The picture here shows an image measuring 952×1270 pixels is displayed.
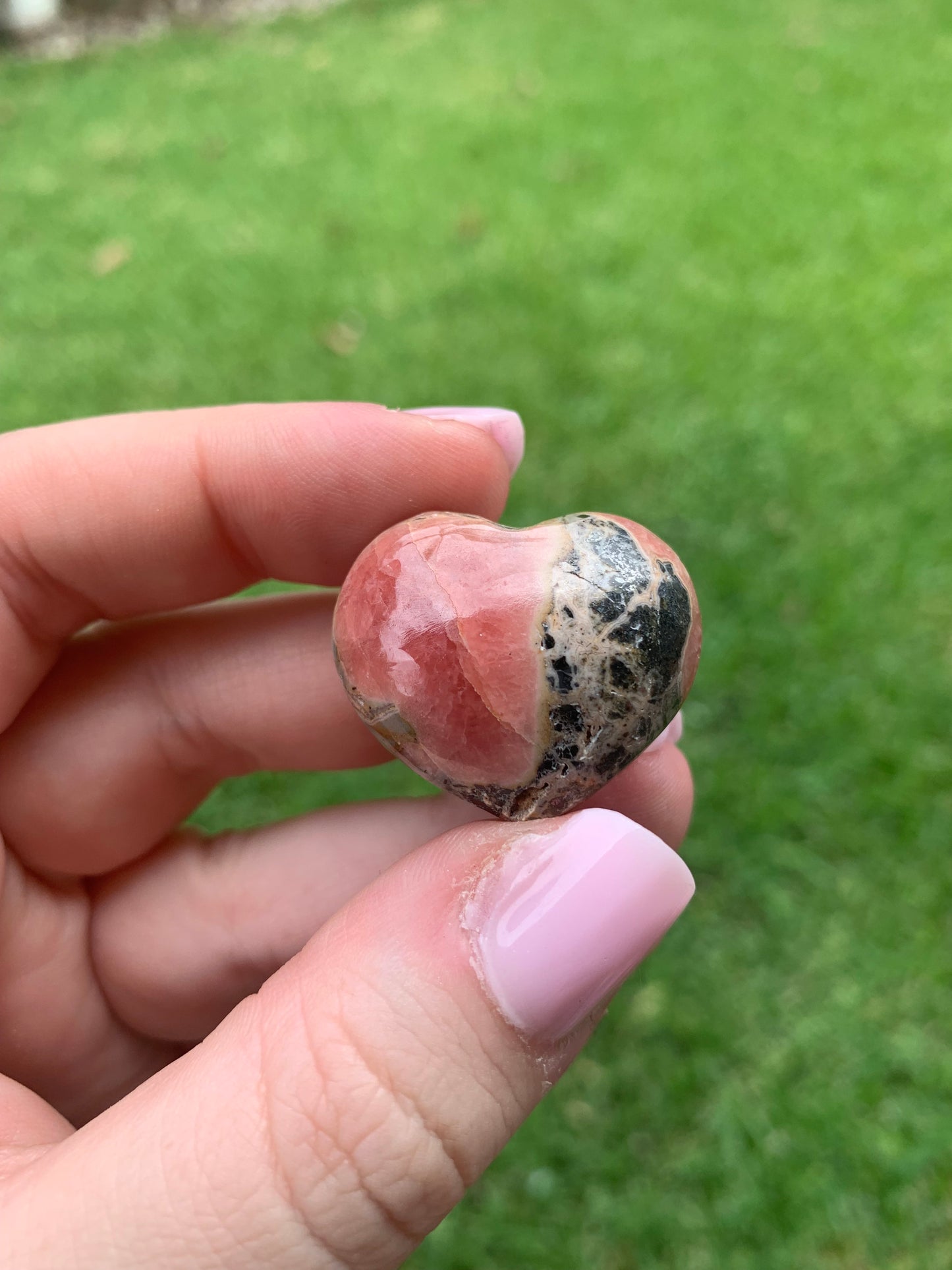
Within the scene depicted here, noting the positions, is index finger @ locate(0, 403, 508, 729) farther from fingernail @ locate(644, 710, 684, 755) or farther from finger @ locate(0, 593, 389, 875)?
fingernail @ locate(644, 710, 684, 755)

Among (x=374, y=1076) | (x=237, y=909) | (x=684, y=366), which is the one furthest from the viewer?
(x=684, y=366)

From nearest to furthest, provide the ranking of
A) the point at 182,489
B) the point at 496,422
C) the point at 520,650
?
the point at 520,650 → the point at 182,489 → the point at 496,422

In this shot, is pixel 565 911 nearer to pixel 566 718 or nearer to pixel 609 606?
pixel 566 718

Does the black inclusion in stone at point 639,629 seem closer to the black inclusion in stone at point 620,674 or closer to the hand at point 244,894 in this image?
the black inclusion in stone at point 620,674

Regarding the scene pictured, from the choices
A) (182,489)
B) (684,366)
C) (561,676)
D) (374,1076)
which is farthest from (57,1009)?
(684,366)

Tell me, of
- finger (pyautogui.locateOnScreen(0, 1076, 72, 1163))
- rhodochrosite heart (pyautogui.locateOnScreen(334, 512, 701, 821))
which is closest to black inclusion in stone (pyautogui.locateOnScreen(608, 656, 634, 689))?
rhodochrosite heart (pyautogui.locateOnScreen(334, 512, 701, 821))

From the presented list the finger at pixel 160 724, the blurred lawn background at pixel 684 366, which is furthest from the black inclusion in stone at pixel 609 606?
the blurred lawn background at pixel 684 366

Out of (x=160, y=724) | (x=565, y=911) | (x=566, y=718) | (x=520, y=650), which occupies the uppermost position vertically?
(x=520, y=650)
